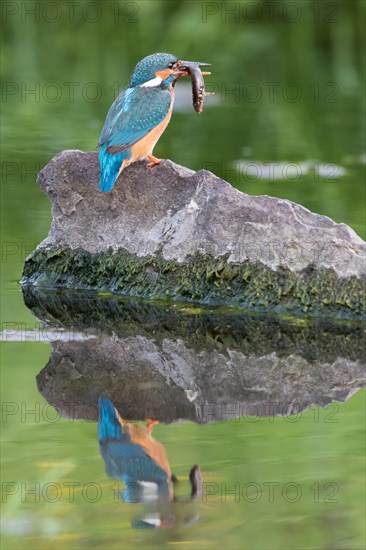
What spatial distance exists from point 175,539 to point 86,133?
18.7ft

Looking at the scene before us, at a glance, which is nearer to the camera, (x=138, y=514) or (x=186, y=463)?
(x=138, y=514)

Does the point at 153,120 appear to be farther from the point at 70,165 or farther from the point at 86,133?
the point at 86,133

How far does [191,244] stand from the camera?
570 centimetres

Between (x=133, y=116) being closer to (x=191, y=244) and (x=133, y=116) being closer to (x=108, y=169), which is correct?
(x=108, y=169)

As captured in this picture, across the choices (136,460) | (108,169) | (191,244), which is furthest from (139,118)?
(136,460)

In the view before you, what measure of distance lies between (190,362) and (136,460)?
3.23 ft

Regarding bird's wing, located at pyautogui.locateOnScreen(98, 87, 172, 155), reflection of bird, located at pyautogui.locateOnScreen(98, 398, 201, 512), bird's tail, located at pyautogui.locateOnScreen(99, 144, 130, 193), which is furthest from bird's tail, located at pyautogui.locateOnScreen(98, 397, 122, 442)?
bird's wing, located at pyautogui.locateOnScreen(98, 87, 172, 155)

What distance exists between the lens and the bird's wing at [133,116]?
581 centimetres

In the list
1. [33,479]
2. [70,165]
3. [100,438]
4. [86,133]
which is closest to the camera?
[33,479]

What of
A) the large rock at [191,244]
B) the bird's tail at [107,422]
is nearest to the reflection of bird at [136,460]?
the bird's tail at [107,422]

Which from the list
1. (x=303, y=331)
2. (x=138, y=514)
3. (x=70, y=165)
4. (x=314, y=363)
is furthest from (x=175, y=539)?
(x=70, y=165)

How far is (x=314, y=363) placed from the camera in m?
4.95

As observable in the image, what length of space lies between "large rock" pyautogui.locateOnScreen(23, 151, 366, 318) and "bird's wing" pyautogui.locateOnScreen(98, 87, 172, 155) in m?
0.16

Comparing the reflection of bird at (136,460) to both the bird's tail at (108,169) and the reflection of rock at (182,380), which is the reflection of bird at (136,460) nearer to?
the reflection of rock at (182,380)
